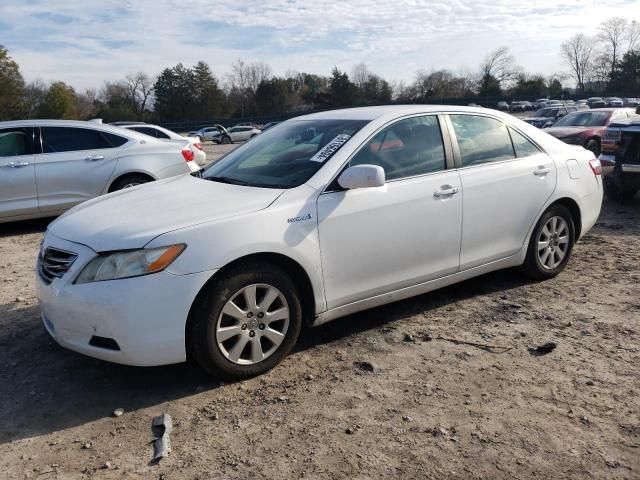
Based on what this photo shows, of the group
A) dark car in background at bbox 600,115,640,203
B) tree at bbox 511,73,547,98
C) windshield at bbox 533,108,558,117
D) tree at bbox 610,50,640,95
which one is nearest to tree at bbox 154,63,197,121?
tree at bbox 511,73,547,98

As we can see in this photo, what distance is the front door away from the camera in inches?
146

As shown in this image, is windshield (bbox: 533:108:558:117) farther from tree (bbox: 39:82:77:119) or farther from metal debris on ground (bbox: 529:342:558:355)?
tree (bbox: 39:82:77:119)

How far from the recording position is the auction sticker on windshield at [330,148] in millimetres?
3891

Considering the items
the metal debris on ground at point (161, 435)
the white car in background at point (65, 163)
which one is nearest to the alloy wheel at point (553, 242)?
the metal debris on ground at point (161, 435)

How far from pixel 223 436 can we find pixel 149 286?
0.88 m

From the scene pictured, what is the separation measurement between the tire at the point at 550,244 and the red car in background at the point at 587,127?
9871mm

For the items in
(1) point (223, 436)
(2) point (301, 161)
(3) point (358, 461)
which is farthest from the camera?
(2) point (301, 161)

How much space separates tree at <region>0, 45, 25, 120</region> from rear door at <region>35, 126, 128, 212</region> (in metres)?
57.6

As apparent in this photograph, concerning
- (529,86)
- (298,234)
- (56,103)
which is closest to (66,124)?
(298,234)

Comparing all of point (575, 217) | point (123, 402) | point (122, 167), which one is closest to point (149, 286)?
point (123, 402)

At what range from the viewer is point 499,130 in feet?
15.8

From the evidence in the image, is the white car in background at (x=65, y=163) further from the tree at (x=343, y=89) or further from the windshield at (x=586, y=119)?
the tree at (x=343, y=89)

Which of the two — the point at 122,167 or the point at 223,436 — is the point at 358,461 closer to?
the point at 223,436

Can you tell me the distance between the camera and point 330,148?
12.9 ft
